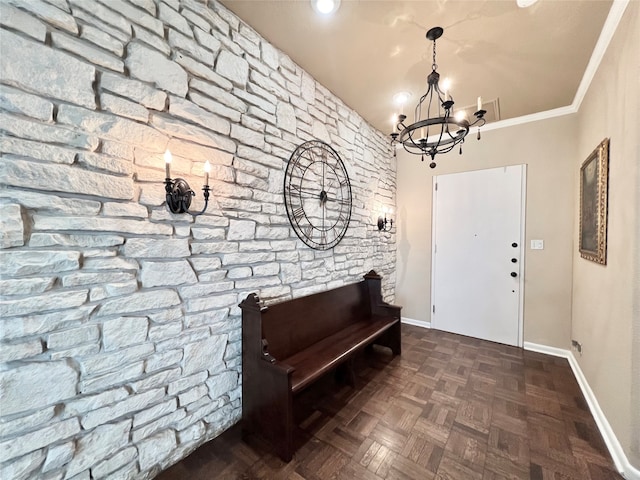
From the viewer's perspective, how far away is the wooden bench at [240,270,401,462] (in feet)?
5.10

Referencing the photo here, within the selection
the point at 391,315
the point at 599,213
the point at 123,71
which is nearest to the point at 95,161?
the point at 123,71

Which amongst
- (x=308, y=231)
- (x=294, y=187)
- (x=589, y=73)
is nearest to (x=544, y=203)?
(x=589, y=73)

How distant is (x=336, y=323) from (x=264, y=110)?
1.99 m

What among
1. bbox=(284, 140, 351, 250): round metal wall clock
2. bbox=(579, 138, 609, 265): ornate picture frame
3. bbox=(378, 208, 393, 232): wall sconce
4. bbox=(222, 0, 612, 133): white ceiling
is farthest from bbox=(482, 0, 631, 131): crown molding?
bbox=(284, 140, 351, 250): round metal wall clock

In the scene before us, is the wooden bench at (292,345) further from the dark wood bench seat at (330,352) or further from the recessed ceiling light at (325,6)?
the recessed ceiling light at (325,6)

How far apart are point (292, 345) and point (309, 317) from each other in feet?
0.93

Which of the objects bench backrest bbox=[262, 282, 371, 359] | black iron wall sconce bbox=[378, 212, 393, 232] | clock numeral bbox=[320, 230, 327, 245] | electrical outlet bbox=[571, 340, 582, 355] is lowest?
electrical outlet bbox=[571, 340, 582, 355]

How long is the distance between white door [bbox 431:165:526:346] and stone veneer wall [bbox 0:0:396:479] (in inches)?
102

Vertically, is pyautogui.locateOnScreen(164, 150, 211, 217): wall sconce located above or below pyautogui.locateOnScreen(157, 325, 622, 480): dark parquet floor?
above

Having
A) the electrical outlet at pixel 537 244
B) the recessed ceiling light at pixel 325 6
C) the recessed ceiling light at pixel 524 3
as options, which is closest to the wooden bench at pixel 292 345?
the electrical outlet at pixel 537 244

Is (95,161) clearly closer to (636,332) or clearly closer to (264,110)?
(264,110)

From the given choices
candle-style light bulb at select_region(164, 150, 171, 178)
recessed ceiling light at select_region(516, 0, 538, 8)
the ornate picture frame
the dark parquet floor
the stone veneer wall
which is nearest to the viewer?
the stone veneer wall

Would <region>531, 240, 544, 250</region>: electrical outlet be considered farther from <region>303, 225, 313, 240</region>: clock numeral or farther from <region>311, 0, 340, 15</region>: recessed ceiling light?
<region>311, 0, 340, 15</region>: recessed ceiling light

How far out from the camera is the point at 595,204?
210cm
